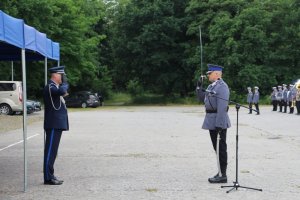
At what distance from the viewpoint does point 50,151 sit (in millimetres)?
8914

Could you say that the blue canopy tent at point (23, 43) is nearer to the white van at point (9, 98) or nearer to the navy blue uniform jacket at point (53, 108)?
the navy blue uniform jacket at point (53, 108)

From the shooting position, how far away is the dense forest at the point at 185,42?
49.0 metres

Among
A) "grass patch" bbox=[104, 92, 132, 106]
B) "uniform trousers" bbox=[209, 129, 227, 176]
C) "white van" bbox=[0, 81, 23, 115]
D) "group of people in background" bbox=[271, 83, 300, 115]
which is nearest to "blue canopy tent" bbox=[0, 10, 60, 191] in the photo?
"uniform trousers" bbox=[209, 129, 227, 176]

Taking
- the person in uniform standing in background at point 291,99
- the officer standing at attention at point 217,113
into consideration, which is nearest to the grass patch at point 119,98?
the person in uniform standing in background at point 291,99

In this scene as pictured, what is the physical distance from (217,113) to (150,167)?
2538 mm

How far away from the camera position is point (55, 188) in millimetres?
8555

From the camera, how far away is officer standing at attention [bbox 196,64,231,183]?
8773 mm

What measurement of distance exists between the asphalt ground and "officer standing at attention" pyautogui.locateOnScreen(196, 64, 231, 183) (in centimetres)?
44

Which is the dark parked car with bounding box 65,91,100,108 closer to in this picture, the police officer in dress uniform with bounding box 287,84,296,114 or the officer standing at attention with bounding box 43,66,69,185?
the police officer in dress uniform with bounding box 287,84,296,114

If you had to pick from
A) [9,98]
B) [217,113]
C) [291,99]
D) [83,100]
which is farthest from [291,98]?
[217,113]

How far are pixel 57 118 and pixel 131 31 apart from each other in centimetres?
4911

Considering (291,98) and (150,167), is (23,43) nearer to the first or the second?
(150,167)

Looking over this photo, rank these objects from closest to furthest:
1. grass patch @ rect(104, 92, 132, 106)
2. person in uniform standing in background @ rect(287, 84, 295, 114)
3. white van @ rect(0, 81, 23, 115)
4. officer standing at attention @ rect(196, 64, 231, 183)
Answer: officer standing at attention @ rect(196, 64, 231, 183) < white van @ rect(0, 81, 23, 115) < person in uniform standing in background @ rect(287, 84, 295, 114) < grass patch @ rect(104, 92, 132, 106)

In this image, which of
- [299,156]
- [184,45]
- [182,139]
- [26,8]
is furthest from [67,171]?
[184,45]
